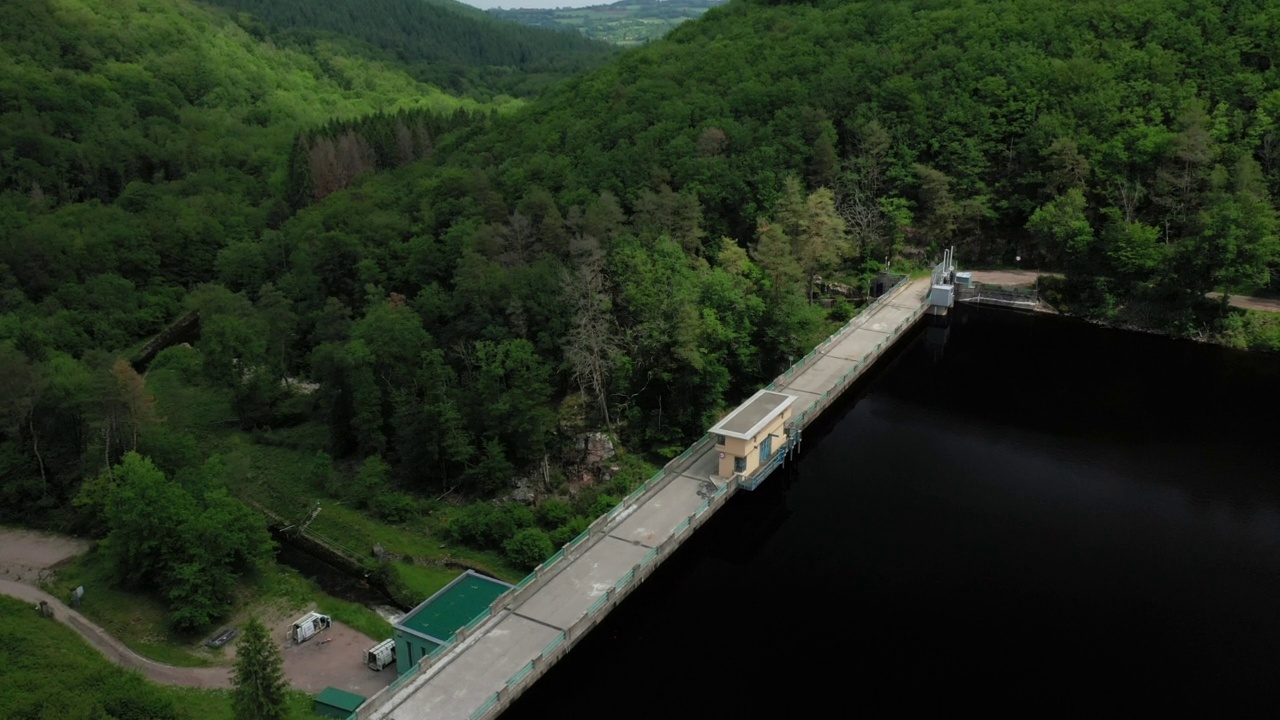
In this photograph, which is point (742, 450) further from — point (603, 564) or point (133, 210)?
point (133, 210)

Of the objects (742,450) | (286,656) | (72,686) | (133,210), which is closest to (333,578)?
(286,656)

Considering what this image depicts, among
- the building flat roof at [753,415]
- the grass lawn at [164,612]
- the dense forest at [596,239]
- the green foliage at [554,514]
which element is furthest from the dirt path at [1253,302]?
the grass lawn at [164,612]

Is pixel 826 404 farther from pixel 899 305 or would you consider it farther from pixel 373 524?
pixel 373 524

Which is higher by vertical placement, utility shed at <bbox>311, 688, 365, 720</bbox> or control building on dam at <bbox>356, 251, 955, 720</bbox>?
control building on dam at <bbox>356, 251, 955, 720</bbox>

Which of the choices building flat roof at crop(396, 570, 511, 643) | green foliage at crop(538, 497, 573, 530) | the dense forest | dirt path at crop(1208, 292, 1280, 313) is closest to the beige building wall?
the dense forest

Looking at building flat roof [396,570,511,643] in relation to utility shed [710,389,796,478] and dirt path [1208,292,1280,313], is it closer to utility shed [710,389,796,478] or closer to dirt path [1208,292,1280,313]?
utility shed [710,389,796,478]
